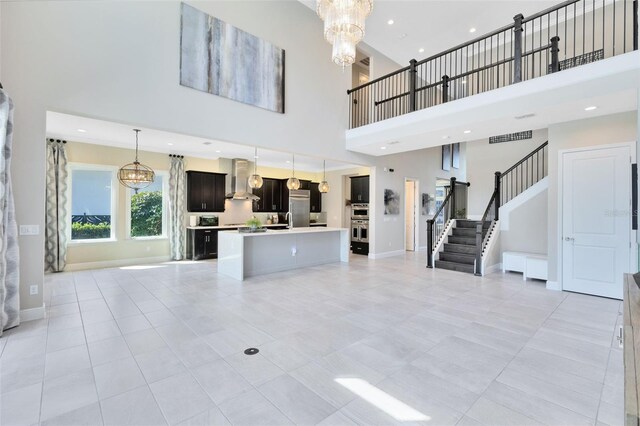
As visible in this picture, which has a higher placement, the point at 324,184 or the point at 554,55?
the point at 554,55

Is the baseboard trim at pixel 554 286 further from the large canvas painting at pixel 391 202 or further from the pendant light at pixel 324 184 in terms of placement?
the pendant light at pixel 324 184

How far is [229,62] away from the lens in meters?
5.37

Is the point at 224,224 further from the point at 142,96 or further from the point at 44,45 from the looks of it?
the point at 44,45

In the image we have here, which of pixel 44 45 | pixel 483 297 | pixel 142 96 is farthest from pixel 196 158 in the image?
pixel 483 297

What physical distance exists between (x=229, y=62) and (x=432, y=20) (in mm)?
4991

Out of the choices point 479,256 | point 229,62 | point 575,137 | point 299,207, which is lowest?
point 479,256

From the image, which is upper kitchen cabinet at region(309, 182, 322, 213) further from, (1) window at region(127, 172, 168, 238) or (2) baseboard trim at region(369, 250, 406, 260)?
(1) window at region(127, 172, 168, 238)

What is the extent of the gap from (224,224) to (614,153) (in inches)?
350

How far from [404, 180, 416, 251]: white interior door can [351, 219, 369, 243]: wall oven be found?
5.59 feet

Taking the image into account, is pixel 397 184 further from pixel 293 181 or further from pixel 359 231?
pixel 293 181

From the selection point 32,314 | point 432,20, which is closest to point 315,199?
point 432,20

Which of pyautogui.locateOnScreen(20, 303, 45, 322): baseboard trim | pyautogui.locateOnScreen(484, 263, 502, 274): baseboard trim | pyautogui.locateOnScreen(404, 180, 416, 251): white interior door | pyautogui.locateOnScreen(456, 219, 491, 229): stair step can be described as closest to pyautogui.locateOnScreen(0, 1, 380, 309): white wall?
pyautogui.locateOnScreen(20, 303, 45, 322): baseboard trim

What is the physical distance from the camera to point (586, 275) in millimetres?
4840

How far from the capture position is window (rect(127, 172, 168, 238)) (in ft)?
25.0
